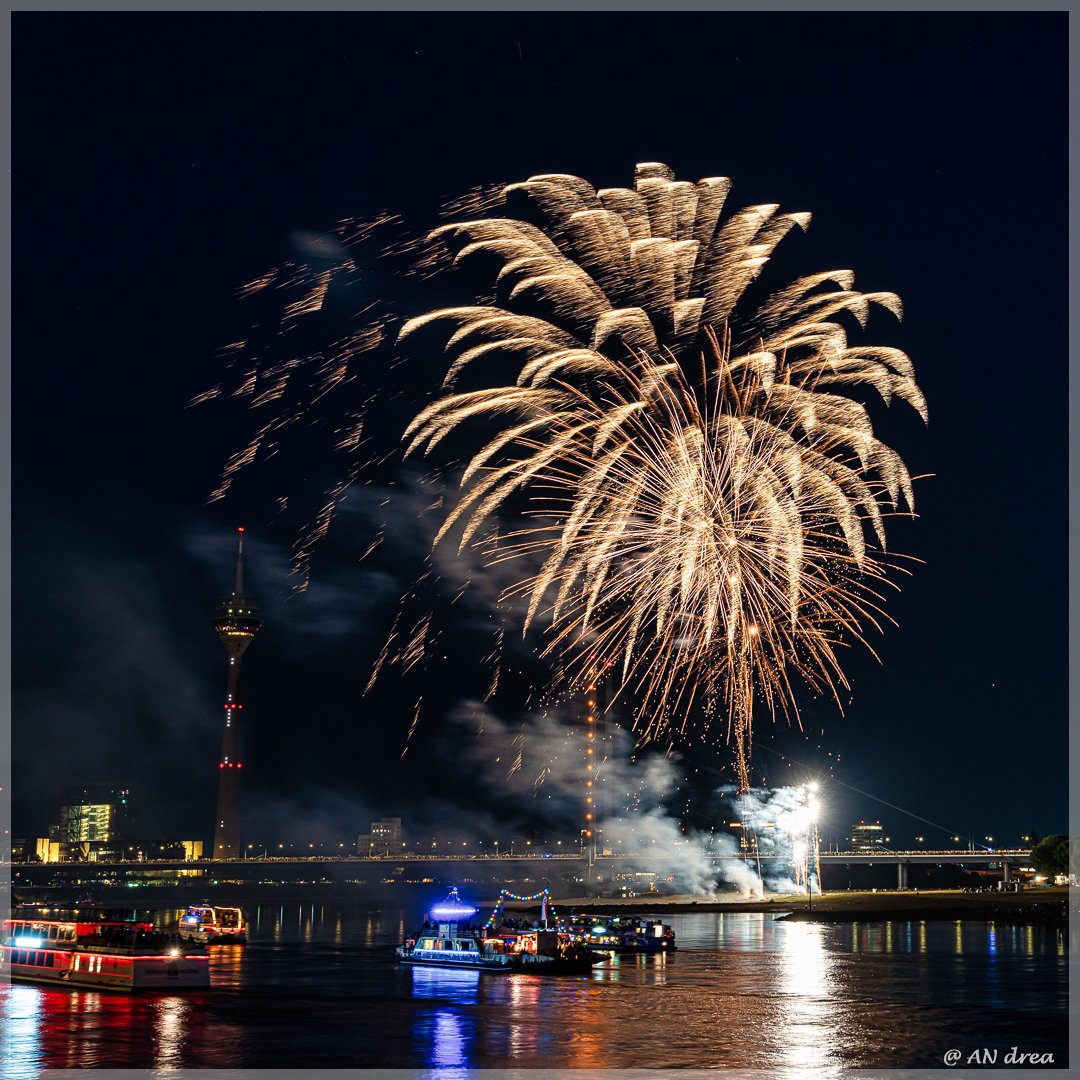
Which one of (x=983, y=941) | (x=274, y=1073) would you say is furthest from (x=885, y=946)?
(x=274, y=1073)

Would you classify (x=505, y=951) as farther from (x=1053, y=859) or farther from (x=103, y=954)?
(x=1053, y=859)

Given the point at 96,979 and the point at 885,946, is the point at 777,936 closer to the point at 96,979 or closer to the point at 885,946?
the point at 885,946

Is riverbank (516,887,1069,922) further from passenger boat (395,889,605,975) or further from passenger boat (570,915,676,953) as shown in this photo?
passenger boat (395,889,605,975)

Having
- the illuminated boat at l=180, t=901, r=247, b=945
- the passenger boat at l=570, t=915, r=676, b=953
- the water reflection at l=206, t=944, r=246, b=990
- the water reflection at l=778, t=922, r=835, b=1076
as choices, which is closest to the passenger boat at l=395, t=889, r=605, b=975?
the passenger boat at l=570, t=915, r=676, b=953

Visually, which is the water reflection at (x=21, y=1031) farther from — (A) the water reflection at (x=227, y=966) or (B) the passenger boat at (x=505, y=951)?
(B) the passenger boat at (x=505, y=951)

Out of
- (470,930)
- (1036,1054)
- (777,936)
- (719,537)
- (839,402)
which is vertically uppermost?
(839,402)

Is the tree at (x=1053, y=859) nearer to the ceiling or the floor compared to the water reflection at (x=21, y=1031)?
nearer to the floor

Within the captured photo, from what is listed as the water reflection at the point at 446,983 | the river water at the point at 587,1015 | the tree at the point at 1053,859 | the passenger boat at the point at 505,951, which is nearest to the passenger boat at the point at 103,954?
the river water at the point at 587,1015
